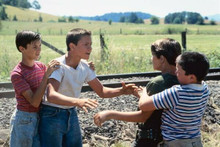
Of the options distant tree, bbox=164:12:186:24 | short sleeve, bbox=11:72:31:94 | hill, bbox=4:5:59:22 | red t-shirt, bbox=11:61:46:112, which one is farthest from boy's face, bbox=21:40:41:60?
distant tree, bbox=164:12:186:24

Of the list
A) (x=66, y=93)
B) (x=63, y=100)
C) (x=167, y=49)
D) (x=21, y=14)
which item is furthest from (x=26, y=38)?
(x=21, y=14)

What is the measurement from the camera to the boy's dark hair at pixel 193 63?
2824 millimetres

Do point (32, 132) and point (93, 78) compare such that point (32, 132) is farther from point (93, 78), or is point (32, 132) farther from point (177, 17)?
point (177, 17)

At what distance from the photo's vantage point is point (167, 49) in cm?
306

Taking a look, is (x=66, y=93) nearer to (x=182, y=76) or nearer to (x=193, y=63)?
(x=182, y=76)

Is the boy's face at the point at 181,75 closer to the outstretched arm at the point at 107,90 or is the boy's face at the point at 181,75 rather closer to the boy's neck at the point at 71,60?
the outstretched arm at the point at 107,90

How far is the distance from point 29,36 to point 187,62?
5.09 ft

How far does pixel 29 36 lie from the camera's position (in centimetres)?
350

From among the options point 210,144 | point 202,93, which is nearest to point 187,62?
point 202,93

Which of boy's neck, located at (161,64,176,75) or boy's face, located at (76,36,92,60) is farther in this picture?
boy's face, located at (76,36,92,60)

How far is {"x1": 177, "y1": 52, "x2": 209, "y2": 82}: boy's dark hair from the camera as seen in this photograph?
282 centimetres

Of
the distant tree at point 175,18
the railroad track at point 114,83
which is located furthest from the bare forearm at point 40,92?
the distant tree at point 175,18

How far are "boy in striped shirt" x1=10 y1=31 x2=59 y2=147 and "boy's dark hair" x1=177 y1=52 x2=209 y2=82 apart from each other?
116 cm

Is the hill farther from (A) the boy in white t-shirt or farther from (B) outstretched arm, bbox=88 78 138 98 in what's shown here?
(A) the boy in white t-shirt
